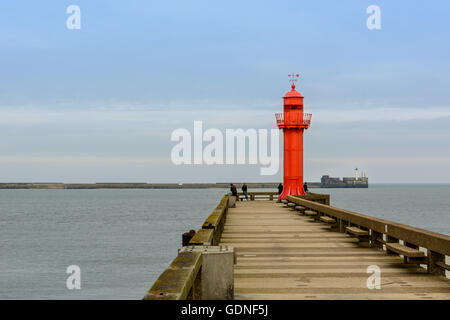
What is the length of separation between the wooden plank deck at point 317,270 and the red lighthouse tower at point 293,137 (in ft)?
66.0

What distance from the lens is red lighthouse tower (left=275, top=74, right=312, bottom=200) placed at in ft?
126

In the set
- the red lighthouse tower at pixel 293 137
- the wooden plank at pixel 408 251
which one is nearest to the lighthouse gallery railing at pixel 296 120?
the red lighthouse tower at pixel 293 137

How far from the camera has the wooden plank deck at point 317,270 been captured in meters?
9.17

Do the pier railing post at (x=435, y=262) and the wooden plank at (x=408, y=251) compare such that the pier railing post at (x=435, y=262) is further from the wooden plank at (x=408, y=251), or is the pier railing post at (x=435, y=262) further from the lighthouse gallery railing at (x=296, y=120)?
the lighthouse gallery railing at (x=296, y=120)

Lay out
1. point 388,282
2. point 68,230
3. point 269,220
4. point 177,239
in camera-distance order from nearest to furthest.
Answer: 1. point 388,282
2. point 269,220
3. point 177,239
4. point 68,230

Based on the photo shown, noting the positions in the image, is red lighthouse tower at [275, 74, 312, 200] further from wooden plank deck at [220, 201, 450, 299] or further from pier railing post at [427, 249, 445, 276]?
pier railing post at [427, 249, 445, 276]

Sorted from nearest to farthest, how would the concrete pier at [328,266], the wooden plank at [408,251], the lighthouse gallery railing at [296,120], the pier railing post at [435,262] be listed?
the concrete pier at [328,266]
the pier railing post at [435,262]
the wooden plank at [408,251]
the lighthouse gallery railing at [296,120]

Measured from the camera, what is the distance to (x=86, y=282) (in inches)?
1375

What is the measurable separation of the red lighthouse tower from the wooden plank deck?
20130 millimetres

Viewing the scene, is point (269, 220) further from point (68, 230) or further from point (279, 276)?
point (68, 230)

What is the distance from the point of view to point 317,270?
1149 centimetres
